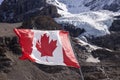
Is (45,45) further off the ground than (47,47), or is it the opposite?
(45,45)

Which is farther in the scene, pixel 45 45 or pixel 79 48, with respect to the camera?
pixel 79 48

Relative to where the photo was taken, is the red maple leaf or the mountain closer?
the red maple leaf

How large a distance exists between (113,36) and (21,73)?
55390 mm

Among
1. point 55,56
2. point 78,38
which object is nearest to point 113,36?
point 78,38

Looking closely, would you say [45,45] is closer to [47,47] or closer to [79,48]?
[47,47]

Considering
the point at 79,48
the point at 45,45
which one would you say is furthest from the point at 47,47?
the point at 79,48

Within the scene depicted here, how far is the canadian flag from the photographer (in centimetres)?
2427

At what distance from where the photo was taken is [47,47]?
24.9 meters

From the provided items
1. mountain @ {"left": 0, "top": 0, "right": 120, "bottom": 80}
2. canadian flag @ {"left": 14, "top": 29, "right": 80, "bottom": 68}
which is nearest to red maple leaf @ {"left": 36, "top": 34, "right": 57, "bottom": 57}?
canadian flag @ {"left": 14, "top": 29, "right": 80, "bottom": 68}

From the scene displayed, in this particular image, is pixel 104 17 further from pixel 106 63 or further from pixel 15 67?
pixel 15 67

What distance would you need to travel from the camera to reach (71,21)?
186 m

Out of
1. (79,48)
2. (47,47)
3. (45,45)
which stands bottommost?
(79,48)

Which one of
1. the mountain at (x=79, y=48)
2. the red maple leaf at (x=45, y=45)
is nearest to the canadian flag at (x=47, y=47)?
the red maple leaf at (x=45, y=45)

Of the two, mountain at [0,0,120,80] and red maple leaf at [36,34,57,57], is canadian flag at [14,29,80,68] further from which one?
mountain at [0,0,120,80]
